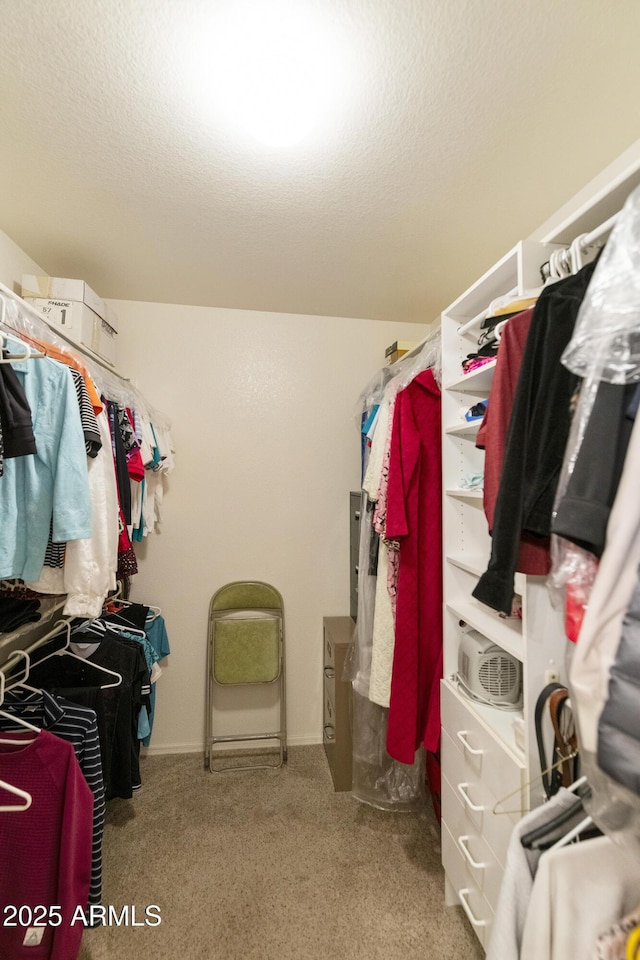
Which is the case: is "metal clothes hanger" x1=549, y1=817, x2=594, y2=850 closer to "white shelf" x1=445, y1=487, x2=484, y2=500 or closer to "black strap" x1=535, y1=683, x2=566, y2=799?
"black strap" x1=535, y1=683, x2=566, y2=799

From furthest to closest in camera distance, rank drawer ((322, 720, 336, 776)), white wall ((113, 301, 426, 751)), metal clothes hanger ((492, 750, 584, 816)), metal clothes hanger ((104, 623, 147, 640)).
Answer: white wall ((113, 301, 426, 751))
drawer ((322, 720, 336, 776))
metal clothes hanger ((104, 623, 147, 640))
metal clothes hanger ((492, 750, 584, 816))

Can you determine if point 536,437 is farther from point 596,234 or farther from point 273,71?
point 273,71

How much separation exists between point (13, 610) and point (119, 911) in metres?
1.12

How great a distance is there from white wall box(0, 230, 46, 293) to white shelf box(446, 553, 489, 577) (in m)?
2.13

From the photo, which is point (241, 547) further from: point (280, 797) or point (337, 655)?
point (280, 797)

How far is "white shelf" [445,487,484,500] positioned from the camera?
129 centimetres

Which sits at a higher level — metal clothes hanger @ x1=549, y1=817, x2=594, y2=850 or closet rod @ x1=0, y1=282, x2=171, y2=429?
closet rod @ x1=0, y1=282, x2=171, y2=429

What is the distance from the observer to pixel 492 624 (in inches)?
49.2

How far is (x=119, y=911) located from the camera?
55.6 inches

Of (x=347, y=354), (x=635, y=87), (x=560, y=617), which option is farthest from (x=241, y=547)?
(x=635, y=87)

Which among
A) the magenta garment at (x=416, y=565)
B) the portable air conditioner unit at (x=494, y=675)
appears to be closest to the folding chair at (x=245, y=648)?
the magenta garment at (x=416, y=565)

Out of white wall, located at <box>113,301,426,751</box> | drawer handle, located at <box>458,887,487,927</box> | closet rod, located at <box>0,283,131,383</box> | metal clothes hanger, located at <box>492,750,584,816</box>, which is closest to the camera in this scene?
metal clothes hanger, located at <box>492,750,584,816</box>

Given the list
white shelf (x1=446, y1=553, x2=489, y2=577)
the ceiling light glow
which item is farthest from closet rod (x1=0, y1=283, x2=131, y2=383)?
white shelf (x1=446, y1=553, x2=489, y2=577)

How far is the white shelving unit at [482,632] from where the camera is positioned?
101cm
